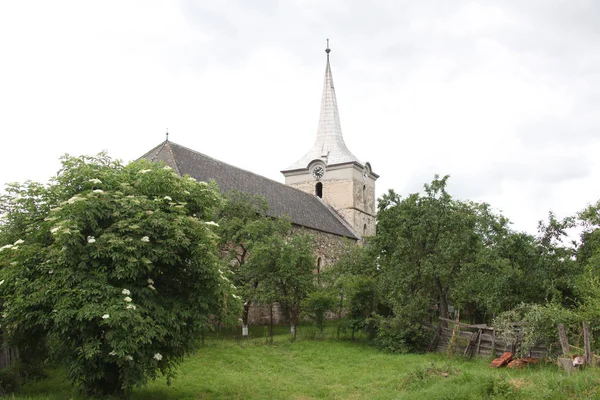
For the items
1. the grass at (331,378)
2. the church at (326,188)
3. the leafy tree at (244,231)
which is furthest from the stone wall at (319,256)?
the grass at (331,378)

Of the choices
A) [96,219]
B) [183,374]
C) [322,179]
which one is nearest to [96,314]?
[96,219]

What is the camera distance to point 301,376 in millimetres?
16516

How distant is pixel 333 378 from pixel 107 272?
7884 mm

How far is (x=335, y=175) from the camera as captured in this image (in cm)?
4288

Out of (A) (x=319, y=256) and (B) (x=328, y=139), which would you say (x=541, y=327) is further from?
(B) (x=328, y=139)

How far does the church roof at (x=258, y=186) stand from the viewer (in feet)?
89.8

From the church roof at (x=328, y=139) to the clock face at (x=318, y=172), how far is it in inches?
27.2

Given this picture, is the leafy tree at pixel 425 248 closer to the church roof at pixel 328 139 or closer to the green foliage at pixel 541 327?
the green foliage at pixel 541 327

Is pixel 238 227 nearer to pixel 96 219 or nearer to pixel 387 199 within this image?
pixel 387 199

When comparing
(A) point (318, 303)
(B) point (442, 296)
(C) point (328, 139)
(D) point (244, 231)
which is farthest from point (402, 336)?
(C) point (328, 139)

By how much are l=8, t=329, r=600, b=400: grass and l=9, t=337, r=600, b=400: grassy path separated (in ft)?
0.06

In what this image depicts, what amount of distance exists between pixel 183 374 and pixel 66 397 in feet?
13.9

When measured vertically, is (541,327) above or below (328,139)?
below

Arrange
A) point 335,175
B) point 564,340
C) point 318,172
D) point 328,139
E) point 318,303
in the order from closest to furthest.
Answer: point 564,340
point 318,303
point 335,175
point 318,172
point 328,139
